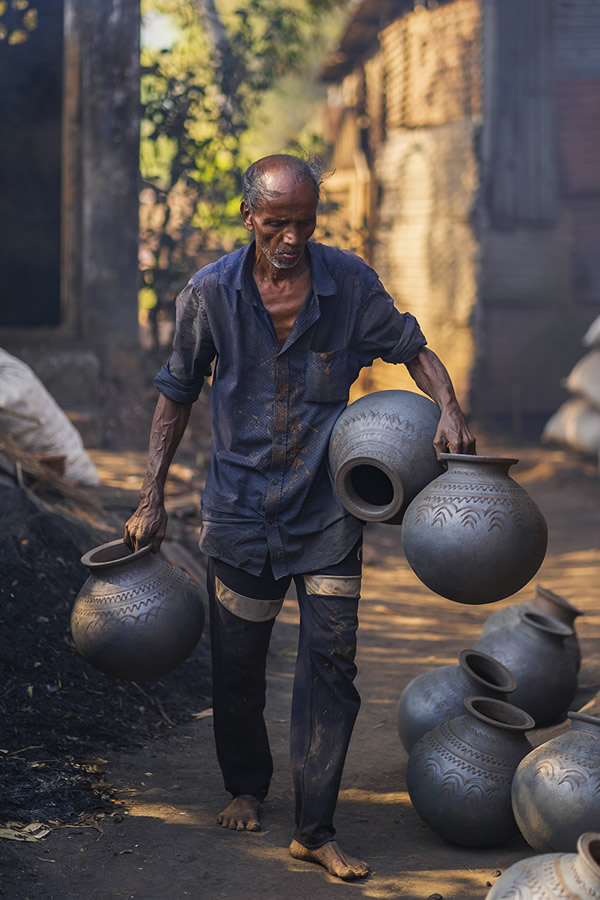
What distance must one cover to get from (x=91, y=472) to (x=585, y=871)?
455cm

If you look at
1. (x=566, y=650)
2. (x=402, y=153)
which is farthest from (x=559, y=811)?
(x=402, y=153)

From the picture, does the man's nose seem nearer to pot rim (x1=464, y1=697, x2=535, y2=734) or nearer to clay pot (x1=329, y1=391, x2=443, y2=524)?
clay pot (x1=329, y1=391, x2=443, y2=524)

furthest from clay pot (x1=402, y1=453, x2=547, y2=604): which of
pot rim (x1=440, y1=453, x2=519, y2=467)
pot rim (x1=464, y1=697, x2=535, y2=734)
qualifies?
pot rim (x1=464, y1=697, x2=535, y2=734)

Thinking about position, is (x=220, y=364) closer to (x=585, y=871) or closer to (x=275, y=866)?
(x=275, y=866)

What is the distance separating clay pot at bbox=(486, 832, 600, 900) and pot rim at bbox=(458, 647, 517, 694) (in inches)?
48.1

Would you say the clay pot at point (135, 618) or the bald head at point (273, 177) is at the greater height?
the bald head at point (273, 177)

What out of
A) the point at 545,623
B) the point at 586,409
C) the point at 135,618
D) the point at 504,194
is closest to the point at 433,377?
the point at 135,618

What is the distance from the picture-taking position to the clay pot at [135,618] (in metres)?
3.35

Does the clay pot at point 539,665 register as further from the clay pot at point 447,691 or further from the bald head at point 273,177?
the bald head at point 273,177

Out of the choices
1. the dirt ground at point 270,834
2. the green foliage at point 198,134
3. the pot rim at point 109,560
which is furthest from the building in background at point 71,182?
the pot rim at point 109,560

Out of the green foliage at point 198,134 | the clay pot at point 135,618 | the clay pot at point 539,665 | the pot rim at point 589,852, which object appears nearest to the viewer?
the pot rim at point 589,852

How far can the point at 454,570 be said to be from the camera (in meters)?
3.02

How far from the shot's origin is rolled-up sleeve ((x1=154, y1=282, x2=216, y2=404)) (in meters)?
3.28

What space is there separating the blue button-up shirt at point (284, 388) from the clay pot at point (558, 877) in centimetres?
106
